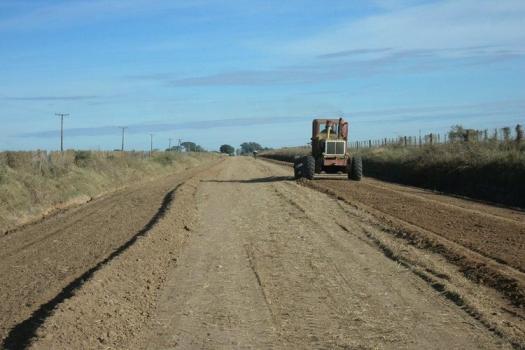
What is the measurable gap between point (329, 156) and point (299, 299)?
23444 millimetres

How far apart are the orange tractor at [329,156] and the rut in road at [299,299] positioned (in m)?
16.8

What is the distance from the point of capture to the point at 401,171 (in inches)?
1596

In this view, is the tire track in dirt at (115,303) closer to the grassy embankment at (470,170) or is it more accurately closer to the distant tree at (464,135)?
the grassy embankment at (470,170)

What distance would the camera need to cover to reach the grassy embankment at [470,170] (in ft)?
85.4

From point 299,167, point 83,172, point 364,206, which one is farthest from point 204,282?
point 83,172

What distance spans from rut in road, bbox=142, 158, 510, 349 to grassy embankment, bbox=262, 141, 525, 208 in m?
12.8

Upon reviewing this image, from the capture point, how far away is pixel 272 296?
9273 mm

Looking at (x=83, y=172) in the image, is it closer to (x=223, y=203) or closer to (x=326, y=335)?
(x=223, y=203)

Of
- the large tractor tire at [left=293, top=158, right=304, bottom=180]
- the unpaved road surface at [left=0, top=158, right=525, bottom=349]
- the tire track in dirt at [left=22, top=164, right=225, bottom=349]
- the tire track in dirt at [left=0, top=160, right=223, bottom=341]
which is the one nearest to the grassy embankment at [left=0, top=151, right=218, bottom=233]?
the tire track in dirt at [left=0, top=160, right=223, bottom=341]

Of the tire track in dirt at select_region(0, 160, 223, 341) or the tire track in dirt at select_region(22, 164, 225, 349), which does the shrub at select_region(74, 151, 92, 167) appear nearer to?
the tire track in dirt at select_region(0, 160, 223, 341)

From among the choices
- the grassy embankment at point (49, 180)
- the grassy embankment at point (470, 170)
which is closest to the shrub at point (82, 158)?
the grassy embankment at point (49, 180)

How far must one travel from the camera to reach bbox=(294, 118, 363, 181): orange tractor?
32.2 meters

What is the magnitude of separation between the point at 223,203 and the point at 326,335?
14763 mm

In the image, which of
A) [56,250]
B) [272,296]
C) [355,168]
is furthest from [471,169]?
[272,296]
